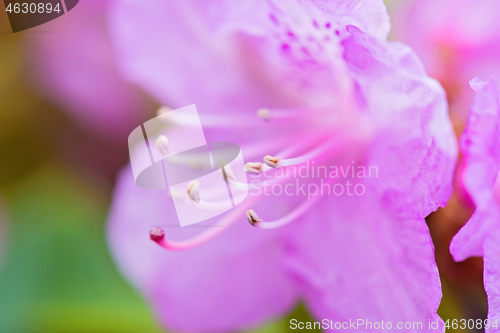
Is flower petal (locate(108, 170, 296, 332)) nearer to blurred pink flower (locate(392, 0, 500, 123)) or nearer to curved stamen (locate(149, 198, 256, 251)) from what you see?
curved stamen (locate(149, 198, 256, 251))

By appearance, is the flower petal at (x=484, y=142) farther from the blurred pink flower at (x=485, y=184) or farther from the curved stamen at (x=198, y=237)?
the curved stamen at (x=198, y=237)

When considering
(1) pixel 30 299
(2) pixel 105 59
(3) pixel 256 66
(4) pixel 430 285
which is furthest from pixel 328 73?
(1) pixel 30 299

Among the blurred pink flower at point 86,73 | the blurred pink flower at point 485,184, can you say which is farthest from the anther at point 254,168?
the blurred pink flower at point 86,73

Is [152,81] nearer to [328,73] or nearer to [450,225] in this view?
[328,73]

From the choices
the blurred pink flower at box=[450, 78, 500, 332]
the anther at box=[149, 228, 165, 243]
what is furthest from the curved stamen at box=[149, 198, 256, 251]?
the blurred pink flower at box=[450, 78, 500, 332]

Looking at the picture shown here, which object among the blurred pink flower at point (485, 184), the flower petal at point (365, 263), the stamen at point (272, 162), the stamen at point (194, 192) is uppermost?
the blurred pink flower at point (485, 184)

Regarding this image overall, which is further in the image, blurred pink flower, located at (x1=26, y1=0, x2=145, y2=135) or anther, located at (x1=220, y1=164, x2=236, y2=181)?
blurred pink flower, located at (x1=26, y1=0, x2=145, y2=135)
